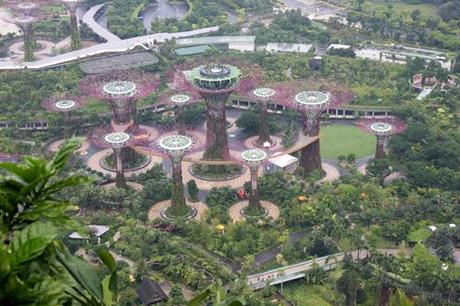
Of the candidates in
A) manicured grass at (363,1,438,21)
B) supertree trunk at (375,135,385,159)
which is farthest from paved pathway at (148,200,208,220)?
manicured grass at (363,1,438,21)

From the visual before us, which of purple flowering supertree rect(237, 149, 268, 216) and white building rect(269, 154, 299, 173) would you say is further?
white building rect(269, 154, 299, 173)

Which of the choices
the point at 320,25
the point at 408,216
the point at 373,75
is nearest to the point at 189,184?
the point at 408,216

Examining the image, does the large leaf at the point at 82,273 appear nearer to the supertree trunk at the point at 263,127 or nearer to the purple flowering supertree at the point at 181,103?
the supertree trunk at the point at 263,127

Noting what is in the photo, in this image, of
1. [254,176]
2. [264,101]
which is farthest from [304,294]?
[264,101]

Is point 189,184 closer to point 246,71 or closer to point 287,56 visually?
point 246,71

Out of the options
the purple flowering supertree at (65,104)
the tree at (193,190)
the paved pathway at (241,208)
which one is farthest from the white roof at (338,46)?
the tree at (193,190)

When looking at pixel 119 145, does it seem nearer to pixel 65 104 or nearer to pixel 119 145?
pixel 119 145

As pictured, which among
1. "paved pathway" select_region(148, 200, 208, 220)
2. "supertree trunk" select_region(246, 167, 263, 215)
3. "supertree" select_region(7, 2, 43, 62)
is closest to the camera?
"supertree trunk" select_region(246, 167, 263, 215)

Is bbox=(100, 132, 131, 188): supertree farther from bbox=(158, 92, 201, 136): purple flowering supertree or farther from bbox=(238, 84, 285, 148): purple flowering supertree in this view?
bbox=(238, 84, 285, 148): purple flowering supertree
